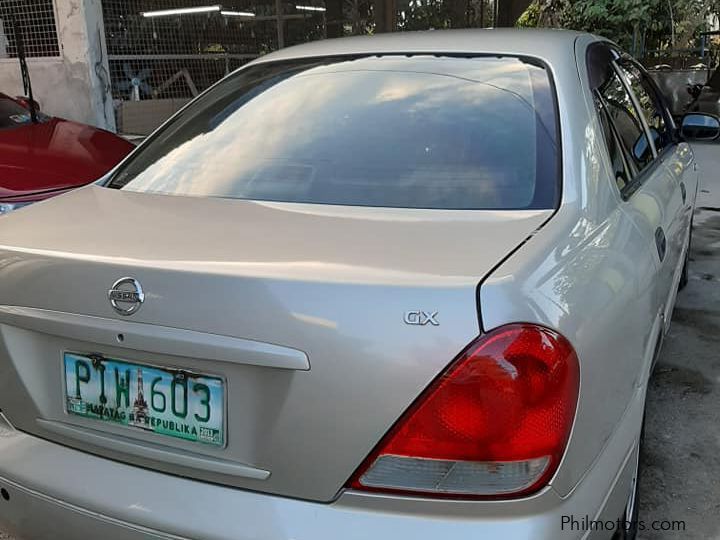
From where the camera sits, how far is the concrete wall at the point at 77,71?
9.79 meters

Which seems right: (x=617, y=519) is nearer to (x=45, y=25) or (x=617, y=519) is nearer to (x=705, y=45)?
(x=45, y=25)

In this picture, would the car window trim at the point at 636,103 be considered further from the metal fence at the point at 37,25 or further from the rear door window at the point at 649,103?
the metal fence at the point at 37,25

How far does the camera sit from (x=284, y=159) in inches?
81.6

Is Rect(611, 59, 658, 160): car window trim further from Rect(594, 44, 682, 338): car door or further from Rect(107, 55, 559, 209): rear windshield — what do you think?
Rect(107, 55, 559, 209): rear windshield

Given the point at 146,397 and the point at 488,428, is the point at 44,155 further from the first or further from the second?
the point at 488,428

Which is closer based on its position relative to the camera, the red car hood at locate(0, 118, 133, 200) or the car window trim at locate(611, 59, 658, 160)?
the car window trim at locate(611, 59, 658, 160)

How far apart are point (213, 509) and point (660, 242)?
1686 mm

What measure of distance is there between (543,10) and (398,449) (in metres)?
11.6

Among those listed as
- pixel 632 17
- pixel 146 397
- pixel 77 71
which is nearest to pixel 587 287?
pixel 146 397

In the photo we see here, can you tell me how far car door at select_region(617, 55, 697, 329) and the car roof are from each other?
1.97ft

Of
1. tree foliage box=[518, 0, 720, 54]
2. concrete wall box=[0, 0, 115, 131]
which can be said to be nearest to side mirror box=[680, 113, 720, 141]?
tree foliage box=[518, 0, 720, 54]

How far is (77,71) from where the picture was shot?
32.5 ft

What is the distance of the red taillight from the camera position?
125cm

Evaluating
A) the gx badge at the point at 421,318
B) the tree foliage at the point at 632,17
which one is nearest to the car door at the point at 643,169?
the gx badge at the point at 421,318
